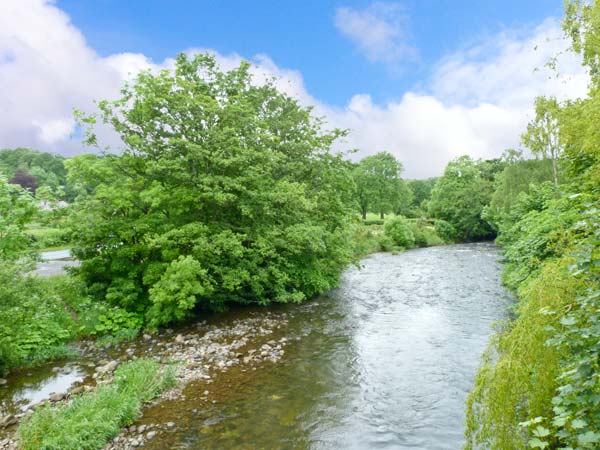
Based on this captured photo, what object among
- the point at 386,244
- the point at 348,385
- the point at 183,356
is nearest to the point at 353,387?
the point at 348,385

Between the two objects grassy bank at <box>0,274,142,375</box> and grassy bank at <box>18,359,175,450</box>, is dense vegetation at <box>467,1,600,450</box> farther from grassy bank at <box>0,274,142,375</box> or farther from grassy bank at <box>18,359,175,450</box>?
grassy bank at <box>0,274,142,375</box>

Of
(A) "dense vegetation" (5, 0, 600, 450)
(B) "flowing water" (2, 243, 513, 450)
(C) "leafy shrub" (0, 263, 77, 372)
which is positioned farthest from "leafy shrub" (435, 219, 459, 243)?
(C) "leafy shrub" (0, 263, 77, 372)

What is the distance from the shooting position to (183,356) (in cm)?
1255

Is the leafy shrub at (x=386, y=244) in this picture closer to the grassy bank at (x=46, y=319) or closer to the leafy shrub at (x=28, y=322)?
the grassy bank at (x=46, y=319)

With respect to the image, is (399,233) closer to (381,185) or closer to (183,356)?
(381,185)

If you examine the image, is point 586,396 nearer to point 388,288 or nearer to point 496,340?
point 496,340

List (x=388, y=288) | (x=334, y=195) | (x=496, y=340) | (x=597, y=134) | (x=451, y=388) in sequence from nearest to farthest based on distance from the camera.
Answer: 1. (x=496, y=340)
2. (x=597, y=134)
3. (x=451, y=388)
4. (x=334, y=195)
5. (x=388, y=288)

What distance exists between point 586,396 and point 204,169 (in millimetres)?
15076

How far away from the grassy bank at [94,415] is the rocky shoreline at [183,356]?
→ 0.24 m

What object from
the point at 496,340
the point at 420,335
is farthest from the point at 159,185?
the point at 496,340

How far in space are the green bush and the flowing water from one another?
28.6m

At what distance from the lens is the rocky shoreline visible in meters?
8.36

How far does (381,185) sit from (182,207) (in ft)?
202

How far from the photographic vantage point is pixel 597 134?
5988 mm
